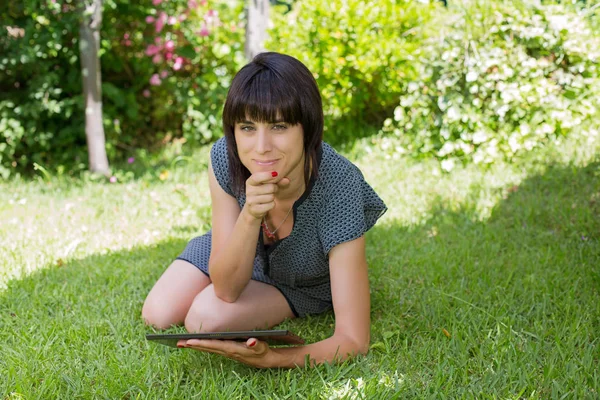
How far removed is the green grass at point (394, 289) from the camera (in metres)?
1.94

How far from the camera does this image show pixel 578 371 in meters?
1.96

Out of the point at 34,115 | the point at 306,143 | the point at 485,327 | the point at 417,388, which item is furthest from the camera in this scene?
the point at 34,115

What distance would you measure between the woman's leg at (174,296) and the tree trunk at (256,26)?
3069 mm

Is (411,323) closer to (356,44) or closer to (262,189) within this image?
(262,189)

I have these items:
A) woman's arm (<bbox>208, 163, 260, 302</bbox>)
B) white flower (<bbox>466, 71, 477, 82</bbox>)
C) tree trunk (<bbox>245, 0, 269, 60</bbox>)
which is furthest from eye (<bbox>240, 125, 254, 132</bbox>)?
tree trunk (<bbox>245, 0, 269, 60</bbox>)

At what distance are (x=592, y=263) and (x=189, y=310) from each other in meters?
1.73

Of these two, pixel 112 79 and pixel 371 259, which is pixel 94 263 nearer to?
pixel 371 259

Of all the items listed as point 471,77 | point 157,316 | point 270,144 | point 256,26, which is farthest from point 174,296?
point 256,26

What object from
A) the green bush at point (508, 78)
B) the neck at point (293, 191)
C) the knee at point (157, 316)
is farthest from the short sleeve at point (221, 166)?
the green bush at point (508, 78)

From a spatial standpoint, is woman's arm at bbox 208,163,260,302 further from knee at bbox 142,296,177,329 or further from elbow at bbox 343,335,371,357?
elbow at bbox 343,335,371,357

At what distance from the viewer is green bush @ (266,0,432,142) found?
4801 millimetres

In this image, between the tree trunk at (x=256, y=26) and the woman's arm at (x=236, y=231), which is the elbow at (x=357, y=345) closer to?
the woman's arm at (x=236, y=231)

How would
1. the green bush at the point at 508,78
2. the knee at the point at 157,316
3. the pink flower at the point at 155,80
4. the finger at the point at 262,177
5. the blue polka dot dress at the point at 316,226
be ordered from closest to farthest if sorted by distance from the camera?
the finger at the point at 262,177, the blue polka dot dress at the point at 316,226, the knee at the point at 157,316, the green bush at the point at 508,78, the pink flower at the point at 155,80

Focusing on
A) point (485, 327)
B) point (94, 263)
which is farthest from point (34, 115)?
point (485, 327)
